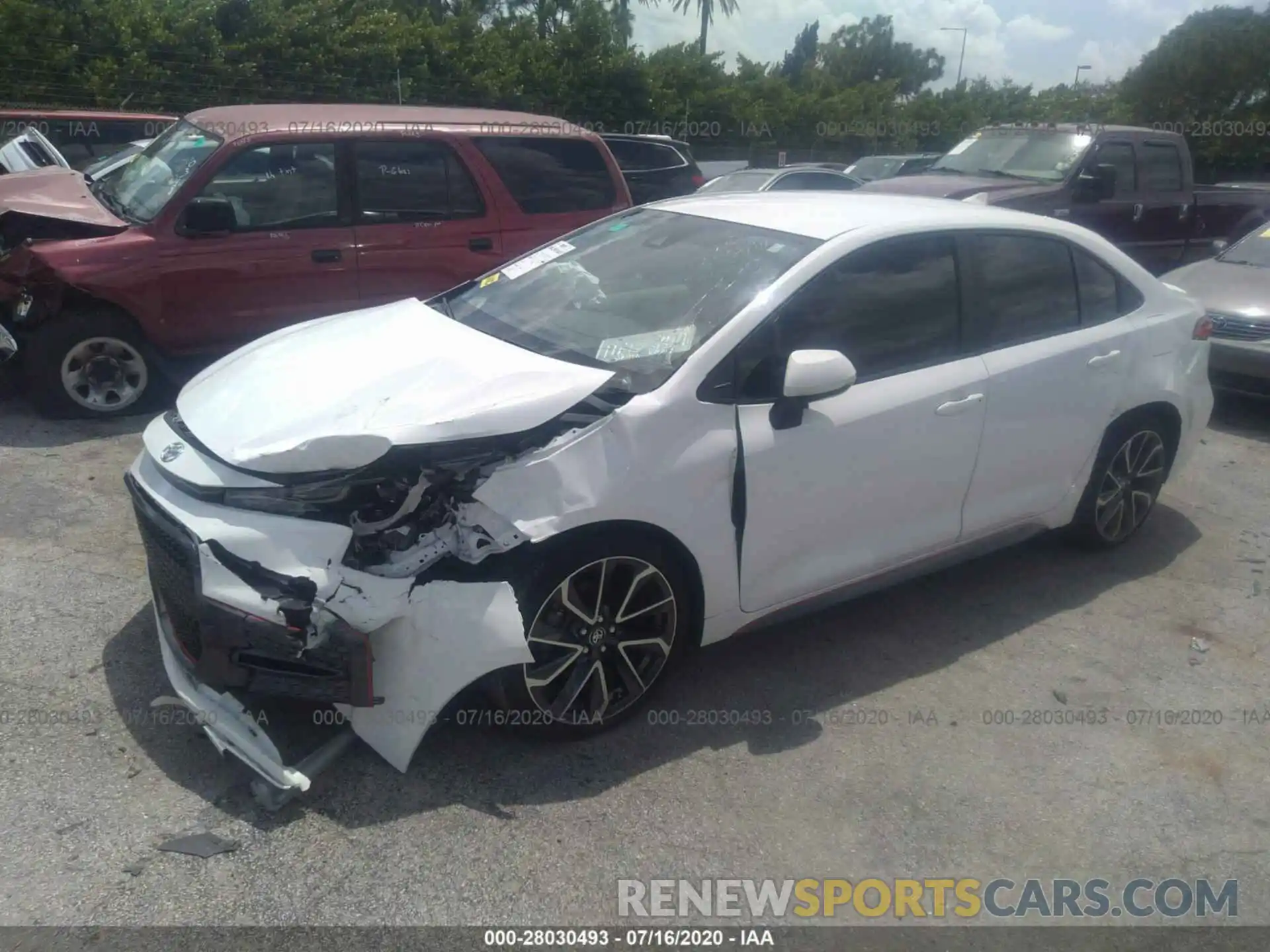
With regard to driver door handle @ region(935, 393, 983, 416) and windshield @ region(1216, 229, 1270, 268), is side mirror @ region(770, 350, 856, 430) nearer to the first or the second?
driver door handle @ region(935, 393, 983, 416)

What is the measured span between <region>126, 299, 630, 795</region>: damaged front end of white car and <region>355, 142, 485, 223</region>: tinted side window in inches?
141

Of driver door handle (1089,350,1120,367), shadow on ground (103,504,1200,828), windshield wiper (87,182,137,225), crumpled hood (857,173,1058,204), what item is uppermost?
windshield wiper (87,182,137,225)

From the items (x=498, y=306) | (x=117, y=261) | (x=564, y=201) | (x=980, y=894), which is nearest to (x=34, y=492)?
(x=117, y=261)

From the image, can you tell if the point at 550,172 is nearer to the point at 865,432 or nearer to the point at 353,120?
the point at 353,120

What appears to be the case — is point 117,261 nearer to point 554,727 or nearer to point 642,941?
point 554,727

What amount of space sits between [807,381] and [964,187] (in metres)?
6.81

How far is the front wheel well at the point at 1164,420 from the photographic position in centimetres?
467

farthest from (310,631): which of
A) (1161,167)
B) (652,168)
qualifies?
(652,168)

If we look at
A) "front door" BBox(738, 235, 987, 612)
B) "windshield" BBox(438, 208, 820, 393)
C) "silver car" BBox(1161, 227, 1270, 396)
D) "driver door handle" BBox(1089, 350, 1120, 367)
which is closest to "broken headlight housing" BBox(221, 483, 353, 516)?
"windshield" BBox(438, 208, 820, 393)

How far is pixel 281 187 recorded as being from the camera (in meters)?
6.35

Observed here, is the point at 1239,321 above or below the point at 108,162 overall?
below

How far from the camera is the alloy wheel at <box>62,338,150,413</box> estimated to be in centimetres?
604

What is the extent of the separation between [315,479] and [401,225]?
13.1ft

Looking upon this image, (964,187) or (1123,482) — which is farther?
(964,187)
